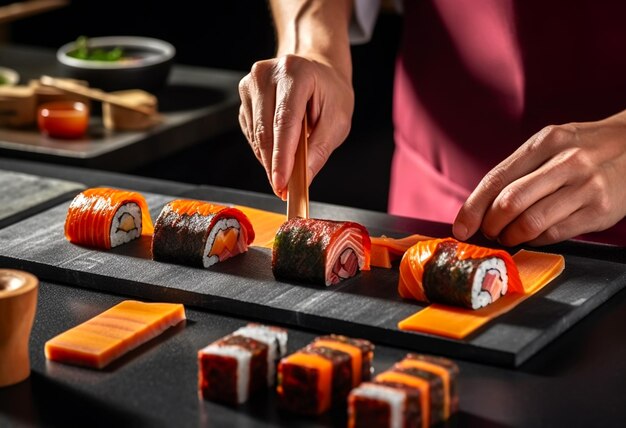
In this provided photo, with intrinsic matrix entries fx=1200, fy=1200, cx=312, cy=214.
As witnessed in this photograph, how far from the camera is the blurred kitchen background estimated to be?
177 inches

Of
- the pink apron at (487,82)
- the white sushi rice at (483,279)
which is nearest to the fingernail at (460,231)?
the white sushi rice at (483,279)

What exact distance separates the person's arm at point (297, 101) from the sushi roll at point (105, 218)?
0.27 m

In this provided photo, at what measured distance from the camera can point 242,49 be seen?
4848mm

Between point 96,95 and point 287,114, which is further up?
point 287,114

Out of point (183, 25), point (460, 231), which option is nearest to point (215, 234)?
point (460, 231)

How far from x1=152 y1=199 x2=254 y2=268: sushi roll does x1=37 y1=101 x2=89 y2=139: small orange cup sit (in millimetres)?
1261

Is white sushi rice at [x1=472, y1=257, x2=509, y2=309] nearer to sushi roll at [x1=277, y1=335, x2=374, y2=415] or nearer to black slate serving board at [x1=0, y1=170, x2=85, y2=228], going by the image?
sushi roll at [x1=277, y1=335, x2=374, y2=415]

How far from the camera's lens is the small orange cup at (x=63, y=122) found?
3357mm

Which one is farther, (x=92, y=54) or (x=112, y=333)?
(x=92, y=54)

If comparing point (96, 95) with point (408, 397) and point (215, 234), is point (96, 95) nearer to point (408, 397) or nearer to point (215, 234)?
point (215, 234)

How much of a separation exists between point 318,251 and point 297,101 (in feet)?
1.35

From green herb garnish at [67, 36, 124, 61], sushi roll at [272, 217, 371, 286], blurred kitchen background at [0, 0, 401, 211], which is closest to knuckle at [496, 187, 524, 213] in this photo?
sushi roll at [272, 217, 371, 286]

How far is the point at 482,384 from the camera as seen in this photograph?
1.69 m

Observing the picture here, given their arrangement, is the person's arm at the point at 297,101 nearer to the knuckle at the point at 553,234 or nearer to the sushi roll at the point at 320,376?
the knuckle at the point at 553,234
